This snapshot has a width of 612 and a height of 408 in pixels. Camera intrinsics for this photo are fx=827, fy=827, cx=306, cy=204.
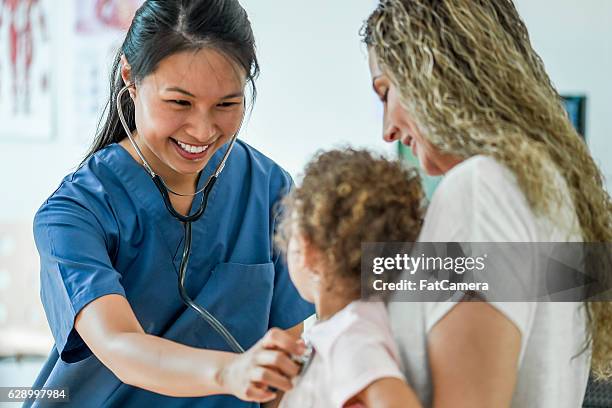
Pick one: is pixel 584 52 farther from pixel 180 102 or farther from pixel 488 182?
pixel 488 182

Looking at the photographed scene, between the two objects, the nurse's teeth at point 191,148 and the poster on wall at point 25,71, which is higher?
the poster on wall at point 25,71

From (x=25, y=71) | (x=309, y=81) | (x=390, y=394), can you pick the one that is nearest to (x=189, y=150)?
(x=390, y=394)

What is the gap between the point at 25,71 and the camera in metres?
3.40

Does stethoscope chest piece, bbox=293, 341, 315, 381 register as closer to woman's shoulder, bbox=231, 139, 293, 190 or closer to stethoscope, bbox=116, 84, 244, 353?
stethoscope, bbox=116, 84, 244, 353

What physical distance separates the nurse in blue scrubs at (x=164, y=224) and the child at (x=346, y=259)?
0.26m

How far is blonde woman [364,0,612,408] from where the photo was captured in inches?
27.4

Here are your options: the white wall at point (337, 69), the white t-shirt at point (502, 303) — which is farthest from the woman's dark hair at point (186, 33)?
the white wall at point (337, 69)

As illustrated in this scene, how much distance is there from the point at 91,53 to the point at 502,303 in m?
2.92

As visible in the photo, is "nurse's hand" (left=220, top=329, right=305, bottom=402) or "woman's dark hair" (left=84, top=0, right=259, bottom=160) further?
"woman's dark hair" (left=84, top=0, right=259, bottom=160)

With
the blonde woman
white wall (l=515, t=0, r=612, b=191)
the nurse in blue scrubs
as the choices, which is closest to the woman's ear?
the nurse in blue scrubs

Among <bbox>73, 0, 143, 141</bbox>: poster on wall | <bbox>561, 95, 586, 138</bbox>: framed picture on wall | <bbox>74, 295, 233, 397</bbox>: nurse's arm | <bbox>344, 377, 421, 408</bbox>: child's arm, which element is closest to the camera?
<bbox>344, 377, 421, 408</bbox>: child's arm

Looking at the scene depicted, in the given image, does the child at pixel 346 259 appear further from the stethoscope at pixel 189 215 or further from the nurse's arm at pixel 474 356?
the stethoscope at pixel 189 215

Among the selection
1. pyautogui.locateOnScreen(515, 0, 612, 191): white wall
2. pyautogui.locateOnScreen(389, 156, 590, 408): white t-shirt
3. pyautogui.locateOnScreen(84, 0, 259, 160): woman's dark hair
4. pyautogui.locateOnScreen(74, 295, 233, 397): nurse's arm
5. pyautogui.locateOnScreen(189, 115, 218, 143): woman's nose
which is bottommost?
pyautogui.locateOnScreen(74, 295, 233, 397): nurse's arm

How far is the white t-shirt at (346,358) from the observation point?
2.28ft
